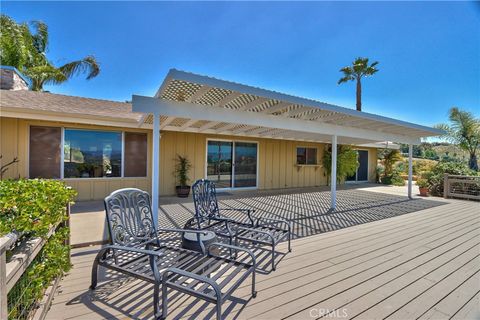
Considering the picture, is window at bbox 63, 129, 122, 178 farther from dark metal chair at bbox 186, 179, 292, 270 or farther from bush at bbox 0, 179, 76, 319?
bush at bbox 0, 179, 76, 319

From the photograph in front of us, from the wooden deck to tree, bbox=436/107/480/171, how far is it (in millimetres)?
11801

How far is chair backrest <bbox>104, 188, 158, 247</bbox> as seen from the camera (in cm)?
233

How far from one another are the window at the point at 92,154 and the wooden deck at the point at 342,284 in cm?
359

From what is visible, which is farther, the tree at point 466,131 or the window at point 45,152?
the tree at point 466,131

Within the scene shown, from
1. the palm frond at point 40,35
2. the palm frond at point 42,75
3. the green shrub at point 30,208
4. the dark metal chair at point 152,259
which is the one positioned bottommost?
the dark metal chair at point 152,259

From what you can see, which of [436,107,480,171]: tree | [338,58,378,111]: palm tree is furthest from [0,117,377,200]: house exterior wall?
[338,58,378,111]: palm tree

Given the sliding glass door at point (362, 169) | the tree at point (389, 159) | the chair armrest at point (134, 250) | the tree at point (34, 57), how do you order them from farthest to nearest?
the tree at point (389, 159) → the sliding glass door at point (362, 169) → the tree at point (34, 57) → the chair armrest at point (134, 250)

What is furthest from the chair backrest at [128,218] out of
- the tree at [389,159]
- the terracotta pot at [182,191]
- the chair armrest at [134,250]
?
the tree at [389,159]

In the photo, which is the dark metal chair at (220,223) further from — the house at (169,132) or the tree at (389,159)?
the tree at (389,159)

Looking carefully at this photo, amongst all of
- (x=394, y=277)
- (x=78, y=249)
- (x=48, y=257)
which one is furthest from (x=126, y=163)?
(x=394, y=277)

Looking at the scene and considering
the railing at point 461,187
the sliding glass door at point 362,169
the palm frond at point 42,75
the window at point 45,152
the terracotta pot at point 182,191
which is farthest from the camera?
the sliding glass door at point 362,169

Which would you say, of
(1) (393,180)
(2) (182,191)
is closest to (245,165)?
(2) (182,191)

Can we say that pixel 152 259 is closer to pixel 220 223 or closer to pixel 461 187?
pixel 220 223

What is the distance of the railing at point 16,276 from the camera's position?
45.7 inches
